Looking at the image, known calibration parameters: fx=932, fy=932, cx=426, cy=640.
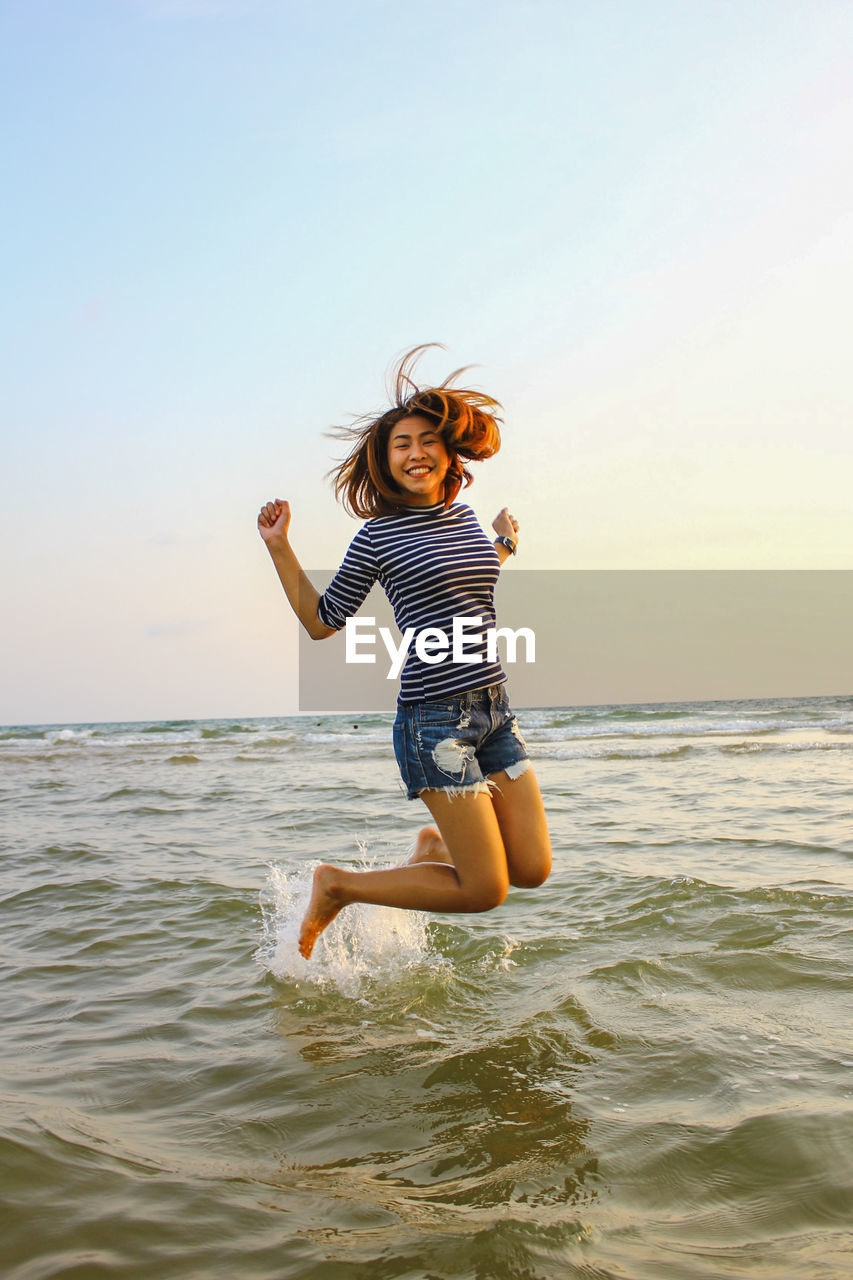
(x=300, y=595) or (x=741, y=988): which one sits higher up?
(x=300, y=595)

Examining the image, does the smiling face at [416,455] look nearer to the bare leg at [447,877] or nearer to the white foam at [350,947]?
the bare leg at [447,877]

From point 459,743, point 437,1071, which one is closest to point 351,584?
point 459,743

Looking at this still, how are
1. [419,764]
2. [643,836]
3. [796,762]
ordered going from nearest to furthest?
[419,764]
[643,836]
[796,762]

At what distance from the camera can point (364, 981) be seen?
3.87 meters

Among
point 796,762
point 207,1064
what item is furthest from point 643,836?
point 796,762

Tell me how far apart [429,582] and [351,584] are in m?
0.32

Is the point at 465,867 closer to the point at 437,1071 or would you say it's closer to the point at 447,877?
the point at 447,877

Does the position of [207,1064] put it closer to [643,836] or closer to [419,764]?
[419,764]

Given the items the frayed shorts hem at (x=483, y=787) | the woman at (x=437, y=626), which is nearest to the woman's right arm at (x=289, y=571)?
the woman at (x=437, y=626)

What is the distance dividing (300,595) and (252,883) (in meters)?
2.63

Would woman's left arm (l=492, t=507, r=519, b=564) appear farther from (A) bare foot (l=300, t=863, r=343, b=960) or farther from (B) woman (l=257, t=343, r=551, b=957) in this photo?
(A) bare foot (l=300, t=863, r=343, b=960)

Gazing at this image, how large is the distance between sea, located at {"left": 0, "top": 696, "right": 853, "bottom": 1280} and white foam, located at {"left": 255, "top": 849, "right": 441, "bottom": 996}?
0.04 ft

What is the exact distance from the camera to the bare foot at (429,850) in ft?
12.1

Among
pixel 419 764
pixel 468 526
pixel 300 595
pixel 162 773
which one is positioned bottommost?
pixel 162 773
